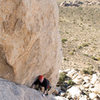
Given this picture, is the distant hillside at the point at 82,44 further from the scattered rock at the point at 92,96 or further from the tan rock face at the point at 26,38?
the tan rock face at the point at 26,38

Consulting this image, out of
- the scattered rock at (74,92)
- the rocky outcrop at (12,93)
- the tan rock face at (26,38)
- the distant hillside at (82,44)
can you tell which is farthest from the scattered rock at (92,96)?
the rocky outcrop at (12,93)

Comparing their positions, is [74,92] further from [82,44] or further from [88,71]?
[82,44]

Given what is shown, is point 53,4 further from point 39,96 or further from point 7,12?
point 39,96

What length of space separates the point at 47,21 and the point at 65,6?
61878 mm

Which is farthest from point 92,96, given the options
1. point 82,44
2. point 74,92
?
point 82,44

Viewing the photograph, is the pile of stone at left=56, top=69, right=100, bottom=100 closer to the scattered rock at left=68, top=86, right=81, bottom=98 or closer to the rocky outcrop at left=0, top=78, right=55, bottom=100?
the scattered rock at left=68, top=86, right=81, bottom=98

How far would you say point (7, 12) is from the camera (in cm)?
542

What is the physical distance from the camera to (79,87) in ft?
54.0

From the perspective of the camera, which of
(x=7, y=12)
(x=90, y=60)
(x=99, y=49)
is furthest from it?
(x=99, y=49)

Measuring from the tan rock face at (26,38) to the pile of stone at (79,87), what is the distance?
22.4 feet

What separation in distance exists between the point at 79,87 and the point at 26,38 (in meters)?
11.4

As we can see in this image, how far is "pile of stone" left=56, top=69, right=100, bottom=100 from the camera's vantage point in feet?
48.8

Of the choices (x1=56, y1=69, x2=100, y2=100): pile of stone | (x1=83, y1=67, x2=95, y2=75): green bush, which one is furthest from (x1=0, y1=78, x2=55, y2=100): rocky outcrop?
(x1=83, y1=67, x2=95, y2=75): green bush

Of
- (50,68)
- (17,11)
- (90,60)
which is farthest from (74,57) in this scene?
(17,11)
